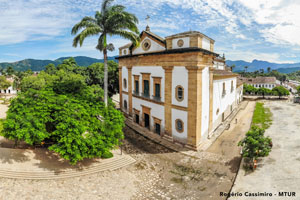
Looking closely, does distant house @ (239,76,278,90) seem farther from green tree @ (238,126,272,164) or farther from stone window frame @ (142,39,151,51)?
green tree @ (238,126,272,164)

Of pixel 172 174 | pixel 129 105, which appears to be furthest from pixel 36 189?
pixel 129 105

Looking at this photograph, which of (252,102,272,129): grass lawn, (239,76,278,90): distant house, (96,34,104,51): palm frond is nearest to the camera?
(96,34,104,51): palm frond

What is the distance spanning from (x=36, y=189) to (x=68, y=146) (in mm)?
3500

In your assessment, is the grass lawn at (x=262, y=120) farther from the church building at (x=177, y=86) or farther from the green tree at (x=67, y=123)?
the green tree at (x=67, y=123)

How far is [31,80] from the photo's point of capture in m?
35.6

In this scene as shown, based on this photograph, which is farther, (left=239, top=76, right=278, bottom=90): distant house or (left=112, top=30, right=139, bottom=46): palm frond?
(left=239, top=76, right=278, bottom=90): distant house

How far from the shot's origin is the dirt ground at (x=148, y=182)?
39.5 feet

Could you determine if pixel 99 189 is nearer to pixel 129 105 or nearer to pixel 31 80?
pixel 129 105

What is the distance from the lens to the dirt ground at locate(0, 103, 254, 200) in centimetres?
1205

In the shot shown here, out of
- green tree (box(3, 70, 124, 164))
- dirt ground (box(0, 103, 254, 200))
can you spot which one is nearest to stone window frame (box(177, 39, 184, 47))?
green tree (box(3, 70, 124, 164))

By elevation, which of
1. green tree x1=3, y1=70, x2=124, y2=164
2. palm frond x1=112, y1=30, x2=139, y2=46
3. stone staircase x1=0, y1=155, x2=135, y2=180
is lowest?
stone staircase x1=0, y1=155, x2=135, y2=180

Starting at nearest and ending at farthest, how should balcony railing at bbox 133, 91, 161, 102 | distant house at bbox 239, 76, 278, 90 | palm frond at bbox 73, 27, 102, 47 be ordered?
palm frond at bbox 73, 27, 102, 47
balcony railing at bbox 133, 91, 161, 102
distant house at bbox 239, 76, 278, 90

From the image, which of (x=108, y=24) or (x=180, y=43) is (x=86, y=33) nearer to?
(x=108, y=24)

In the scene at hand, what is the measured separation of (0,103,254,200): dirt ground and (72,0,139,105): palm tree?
1079 centimetres
